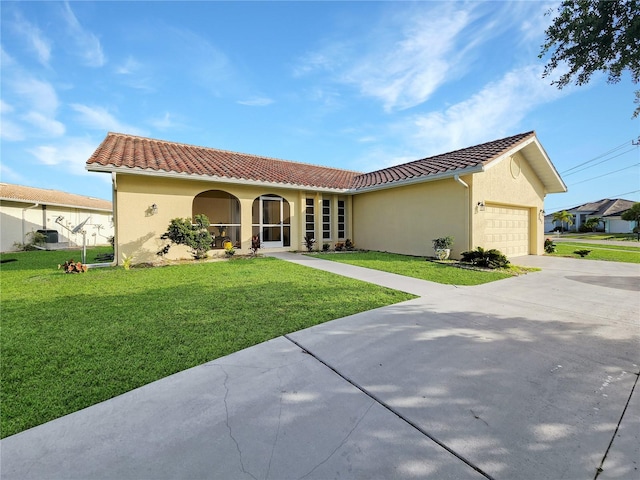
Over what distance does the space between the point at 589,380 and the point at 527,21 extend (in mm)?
7964

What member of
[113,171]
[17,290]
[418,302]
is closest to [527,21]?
[418,302]

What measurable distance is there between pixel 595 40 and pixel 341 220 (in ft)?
40.1

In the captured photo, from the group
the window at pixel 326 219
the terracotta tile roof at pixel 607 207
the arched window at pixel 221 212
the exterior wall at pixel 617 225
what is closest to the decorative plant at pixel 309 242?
the window at pixel 326 219

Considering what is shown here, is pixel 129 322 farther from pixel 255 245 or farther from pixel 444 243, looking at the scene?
pixel 444 243

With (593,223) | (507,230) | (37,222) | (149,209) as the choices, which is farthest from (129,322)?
(593,223)

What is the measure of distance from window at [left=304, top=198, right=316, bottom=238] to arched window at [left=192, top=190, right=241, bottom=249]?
11.6ft

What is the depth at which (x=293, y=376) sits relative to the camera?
286cm

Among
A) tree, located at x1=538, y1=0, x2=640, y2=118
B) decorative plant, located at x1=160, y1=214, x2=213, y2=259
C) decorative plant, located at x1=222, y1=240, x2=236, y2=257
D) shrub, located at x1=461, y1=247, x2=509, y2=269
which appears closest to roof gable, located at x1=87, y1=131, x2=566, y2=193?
decorative plant, located at x1=160, y1=214, x2=213, y2=259

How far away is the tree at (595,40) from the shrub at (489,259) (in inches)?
216

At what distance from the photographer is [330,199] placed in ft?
51.3

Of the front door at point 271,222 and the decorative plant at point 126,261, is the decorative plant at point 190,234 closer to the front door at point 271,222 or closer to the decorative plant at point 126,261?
the decorative plant at point 126,261

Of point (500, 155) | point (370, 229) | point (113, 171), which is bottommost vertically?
point (370, 229)

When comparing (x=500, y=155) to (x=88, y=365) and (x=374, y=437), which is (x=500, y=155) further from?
(x=88, y=365)

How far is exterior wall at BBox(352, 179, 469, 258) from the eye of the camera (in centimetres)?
1119
